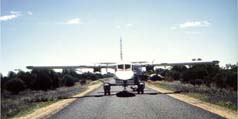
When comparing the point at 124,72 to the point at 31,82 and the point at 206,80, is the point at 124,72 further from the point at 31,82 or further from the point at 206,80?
the point at 31,82

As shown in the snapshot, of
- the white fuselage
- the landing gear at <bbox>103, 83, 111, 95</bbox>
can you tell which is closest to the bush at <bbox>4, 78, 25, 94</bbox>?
the landing gear at <bbox>103, 83, 111, 95</bbox>

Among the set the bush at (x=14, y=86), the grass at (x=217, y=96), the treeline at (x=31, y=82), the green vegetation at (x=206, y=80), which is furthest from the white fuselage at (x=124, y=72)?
the bush at (x=14, y=86)

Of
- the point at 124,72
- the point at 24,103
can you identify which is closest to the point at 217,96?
the point at 124,72

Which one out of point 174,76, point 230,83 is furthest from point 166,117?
point 174,76

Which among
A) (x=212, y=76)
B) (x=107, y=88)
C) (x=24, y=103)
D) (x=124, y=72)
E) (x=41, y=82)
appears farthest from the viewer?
(x=41, y=82)

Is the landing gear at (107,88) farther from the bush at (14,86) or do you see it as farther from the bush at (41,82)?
the bush at (41,82)

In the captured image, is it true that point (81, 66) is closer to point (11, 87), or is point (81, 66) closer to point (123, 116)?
point (123, 116)

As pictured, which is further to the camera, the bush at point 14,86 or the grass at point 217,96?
the bush at point 14,86

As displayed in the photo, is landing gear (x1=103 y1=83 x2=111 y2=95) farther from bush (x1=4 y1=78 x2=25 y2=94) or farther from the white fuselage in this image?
bush (x1=4 y1=78 x2=25 y2=94)

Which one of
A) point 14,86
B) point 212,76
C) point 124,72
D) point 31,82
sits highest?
point 124,72

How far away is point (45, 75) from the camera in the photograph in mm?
87000

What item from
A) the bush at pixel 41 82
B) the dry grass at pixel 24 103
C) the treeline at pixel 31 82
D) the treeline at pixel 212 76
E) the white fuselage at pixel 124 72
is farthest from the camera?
the bush at pixel 41 82

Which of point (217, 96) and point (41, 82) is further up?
point (217, 96)

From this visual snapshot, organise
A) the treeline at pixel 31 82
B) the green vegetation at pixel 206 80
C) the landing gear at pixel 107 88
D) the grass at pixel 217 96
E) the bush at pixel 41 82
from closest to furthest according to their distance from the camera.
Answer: the grass at pixel 217 96, the landing gear at pixel 107 88, the green vegetation at pixel 206 80, the treeline at pixel 31 82, the bush at pixel 41 82
